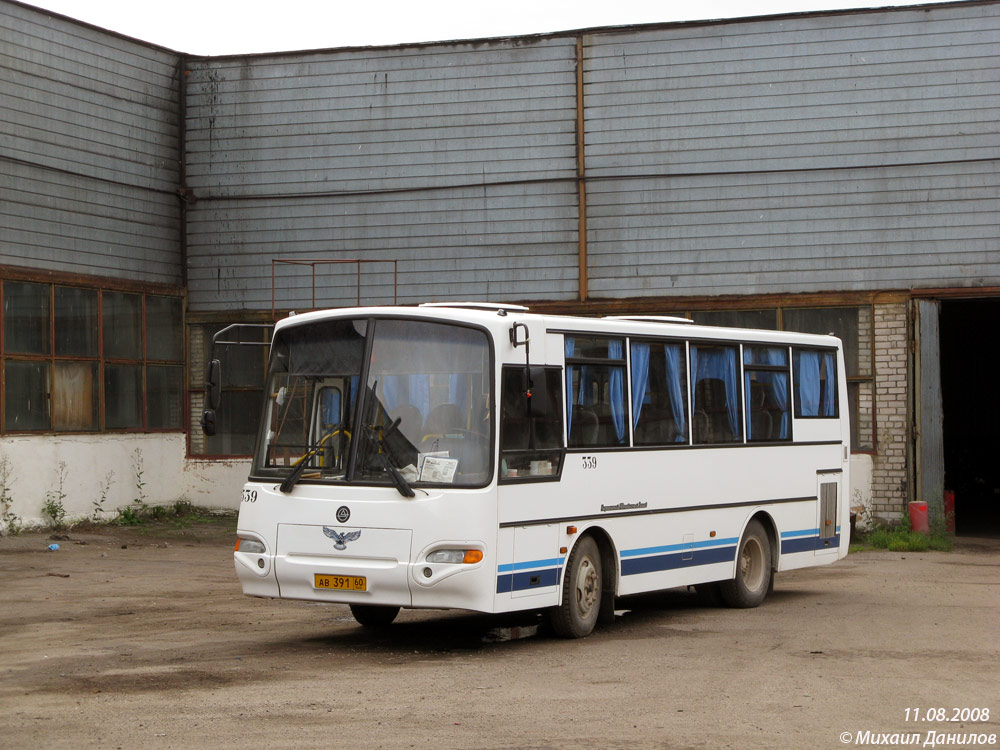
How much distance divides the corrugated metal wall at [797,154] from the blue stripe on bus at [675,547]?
32.9 ft

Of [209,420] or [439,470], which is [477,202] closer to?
[209,420]

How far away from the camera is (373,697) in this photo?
8.92 m

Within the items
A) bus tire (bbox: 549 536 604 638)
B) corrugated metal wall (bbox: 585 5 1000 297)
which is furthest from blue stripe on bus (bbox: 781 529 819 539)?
corrugated metal wall (bbox: 585 5 1000 297)

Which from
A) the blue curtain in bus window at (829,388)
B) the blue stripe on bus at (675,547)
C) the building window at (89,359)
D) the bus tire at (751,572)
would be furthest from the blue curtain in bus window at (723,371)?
the building window at (89,359)

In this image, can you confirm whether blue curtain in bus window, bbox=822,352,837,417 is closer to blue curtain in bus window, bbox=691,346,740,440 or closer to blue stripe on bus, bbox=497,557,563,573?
blue curtain in bus window, bbox=691,346,740,440

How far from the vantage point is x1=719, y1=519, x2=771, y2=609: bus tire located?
571 inches

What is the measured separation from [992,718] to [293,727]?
13.8 ft

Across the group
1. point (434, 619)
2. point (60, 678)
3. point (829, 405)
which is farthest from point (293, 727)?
point (829, 405)

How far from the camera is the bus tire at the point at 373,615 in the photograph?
12.6 meters

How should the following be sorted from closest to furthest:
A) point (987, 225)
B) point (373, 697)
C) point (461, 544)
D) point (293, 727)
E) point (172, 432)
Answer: point (293, 727), point (373, 697), point (461, 544), point (987, 225), point (172, 432)

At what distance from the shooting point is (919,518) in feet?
72.4

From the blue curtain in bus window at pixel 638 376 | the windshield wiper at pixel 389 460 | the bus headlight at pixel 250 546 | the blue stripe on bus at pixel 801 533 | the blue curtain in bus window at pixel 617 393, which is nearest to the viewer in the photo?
the windshield wiper at pixel 389 460

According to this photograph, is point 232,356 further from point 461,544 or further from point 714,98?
point 461,544

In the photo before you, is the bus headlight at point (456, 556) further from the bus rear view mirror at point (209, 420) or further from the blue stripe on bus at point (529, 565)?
the bus rear view mirror at point (209, 420)
